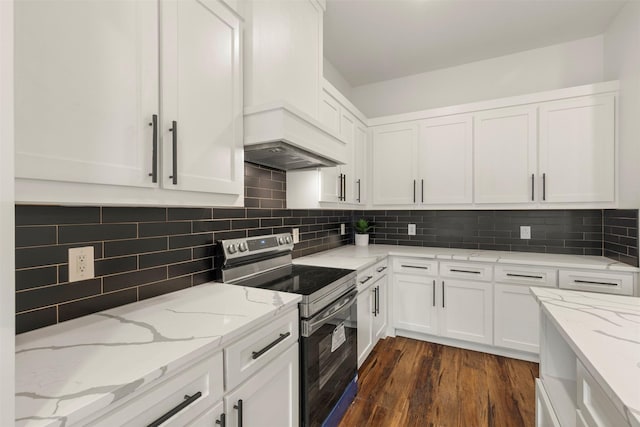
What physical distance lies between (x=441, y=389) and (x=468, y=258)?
1.09 m

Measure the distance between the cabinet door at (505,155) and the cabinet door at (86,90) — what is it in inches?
107

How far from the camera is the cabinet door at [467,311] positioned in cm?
257

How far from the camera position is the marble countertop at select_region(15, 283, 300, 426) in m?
0.65

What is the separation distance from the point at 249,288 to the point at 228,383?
0.57m

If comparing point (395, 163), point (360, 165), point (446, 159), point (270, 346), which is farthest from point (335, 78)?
point (270, 346)

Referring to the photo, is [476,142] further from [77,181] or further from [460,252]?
[77,181]

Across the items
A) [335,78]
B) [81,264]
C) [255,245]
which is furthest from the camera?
[335,78]

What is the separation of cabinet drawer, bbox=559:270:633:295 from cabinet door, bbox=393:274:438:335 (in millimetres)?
1000

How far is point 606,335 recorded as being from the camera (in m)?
1.03

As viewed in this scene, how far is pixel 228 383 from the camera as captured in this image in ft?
3.34

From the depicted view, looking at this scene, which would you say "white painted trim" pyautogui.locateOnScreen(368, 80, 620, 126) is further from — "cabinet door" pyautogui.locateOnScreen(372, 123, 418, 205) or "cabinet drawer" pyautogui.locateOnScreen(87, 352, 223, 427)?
"cabinet drawer" pyautogui.locateOnScreen(87, 352, 223, 427)

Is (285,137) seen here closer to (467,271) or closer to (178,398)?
(178,398)

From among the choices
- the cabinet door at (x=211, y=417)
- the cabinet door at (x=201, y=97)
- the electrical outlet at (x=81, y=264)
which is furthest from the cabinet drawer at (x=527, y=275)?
the electrical outlet at (x=81, y=264)

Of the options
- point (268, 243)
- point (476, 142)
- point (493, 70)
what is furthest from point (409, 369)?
point (493, 70)
